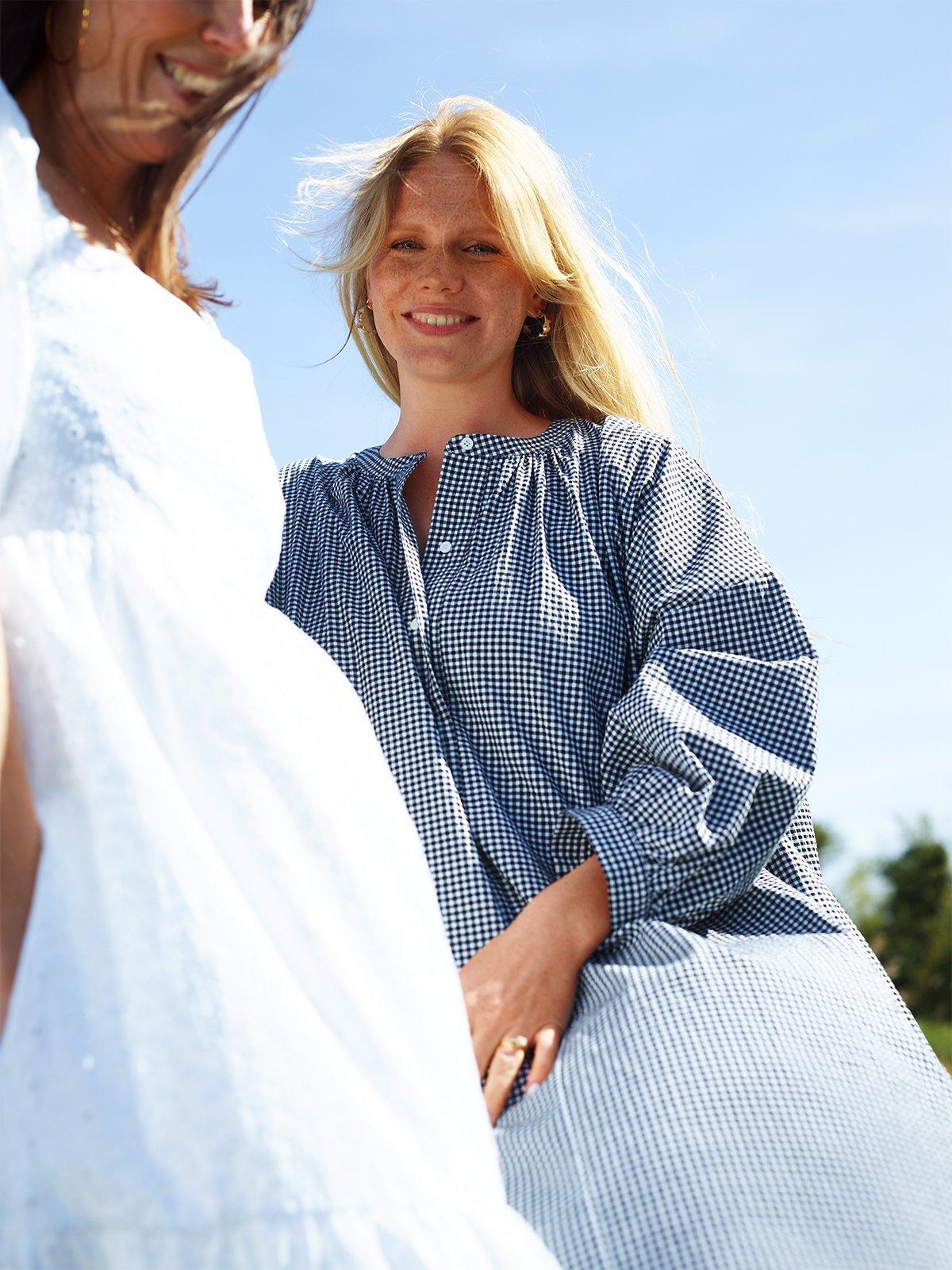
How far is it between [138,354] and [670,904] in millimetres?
1184

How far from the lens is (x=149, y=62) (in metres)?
1.31

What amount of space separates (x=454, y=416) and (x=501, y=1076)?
4.67 ft

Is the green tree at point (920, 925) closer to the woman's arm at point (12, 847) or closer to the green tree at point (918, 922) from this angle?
the green tree at point (918, 922)

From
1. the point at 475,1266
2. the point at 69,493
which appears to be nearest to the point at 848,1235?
the point at 475,1266

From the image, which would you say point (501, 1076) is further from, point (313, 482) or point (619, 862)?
point (313, 482)

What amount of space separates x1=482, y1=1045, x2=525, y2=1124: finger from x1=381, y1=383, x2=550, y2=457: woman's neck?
52.0 inches

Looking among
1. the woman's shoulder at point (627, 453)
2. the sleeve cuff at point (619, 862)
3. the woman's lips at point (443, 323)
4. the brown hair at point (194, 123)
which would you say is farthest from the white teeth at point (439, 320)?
the brown hair at point (194, 123)

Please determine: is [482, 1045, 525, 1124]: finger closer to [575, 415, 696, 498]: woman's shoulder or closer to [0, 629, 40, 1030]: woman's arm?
[0, 629, 40, 1030]: woman's arm

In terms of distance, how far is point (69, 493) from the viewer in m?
1.16

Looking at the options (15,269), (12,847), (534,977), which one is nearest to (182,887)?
(12,847)

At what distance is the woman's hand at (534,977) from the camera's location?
5.98ft

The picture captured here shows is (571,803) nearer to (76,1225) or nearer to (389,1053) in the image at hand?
(389,1053)

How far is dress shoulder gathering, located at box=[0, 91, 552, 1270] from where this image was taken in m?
0.97

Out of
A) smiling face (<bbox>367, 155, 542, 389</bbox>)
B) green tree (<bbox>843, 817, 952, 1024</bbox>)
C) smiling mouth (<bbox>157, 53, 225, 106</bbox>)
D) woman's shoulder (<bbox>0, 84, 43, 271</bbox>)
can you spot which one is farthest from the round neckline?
green tree (<bbox>843, 817, 952, 1024</bbox>)
